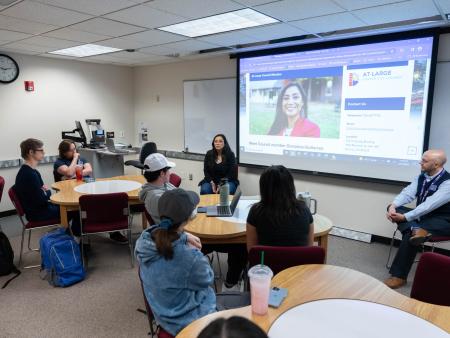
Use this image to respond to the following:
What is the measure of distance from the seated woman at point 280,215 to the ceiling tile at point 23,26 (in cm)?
286

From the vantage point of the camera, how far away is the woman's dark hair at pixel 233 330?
649 mm

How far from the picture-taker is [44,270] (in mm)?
3336

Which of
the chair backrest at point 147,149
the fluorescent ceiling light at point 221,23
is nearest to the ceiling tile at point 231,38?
the fluorescent ceiling light at point 221,23

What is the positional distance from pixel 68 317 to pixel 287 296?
196 centimetres

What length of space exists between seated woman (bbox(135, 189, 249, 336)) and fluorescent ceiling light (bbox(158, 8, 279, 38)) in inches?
83.4

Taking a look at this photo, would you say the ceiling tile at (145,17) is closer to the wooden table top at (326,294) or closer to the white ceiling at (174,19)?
the white ceiling at (174,19)

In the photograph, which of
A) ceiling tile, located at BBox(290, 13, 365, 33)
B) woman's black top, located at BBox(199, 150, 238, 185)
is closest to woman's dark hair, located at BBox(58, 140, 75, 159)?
woman's black top, located at BBox(199, 150, 238, 185)

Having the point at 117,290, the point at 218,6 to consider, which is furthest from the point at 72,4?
the point at 117,290

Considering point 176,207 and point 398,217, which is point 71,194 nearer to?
point 176,207

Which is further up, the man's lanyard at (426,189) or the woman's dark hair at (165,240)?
the woman's dark hair at (165,240)

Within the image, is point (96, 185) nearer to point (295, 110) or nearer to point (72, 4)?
point (72, 4)

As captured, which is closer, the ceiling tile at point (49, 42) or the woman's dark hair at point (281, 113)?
the ceiling tile at point (49, 42)

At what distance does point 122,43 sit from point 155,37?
0.58 m

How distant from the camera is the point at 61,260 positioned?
3023 millimetres
